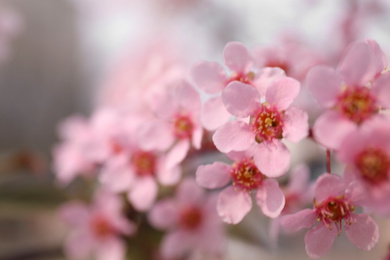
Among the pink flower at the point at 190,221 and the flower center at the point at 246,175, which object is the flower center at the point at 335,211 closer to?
the flower center at the point at 246,175

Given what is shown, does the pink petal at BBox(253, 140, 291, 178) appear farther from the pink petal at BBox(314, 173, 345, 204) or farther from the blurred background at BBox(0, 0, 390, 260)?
the blurred background at BBox(0, 0, 390, 260)

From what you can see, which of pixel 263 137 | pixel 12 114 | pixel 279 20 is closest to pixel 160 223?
pixel 263 137

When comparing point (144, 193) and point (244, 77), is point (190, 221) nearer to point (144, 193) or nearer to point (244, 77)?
point (144, 193)

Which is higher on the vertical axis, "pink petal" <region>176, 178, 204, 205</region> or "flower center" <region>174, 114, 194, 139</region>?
"flower center" <region>174, 114, 194, 139</region>

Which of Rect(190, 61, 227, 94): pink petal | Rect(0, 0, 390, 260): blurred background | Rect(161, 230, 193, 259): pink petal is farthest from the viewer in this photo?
Rect(0, 0, 390, 260): blurred background

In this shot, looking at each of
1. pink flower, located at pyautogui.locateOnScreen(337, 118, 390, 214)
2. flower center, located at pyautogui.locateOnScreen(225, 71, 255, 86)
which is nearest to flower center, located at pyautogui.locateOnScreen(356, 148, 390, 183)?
pink flower, located at pyautogui.locateOnScreen(337, 118, 390, 214)

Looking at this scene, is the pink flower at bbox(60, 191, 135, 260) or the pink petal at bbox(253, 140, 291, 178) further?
the pink flower at bbox(60, 191, 135, 260)

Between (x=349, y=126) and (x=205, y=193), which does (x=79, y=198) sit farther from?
(x=349, y=126)
